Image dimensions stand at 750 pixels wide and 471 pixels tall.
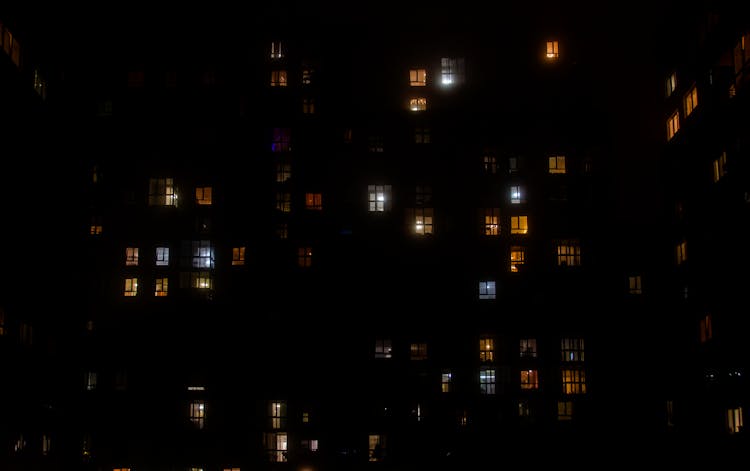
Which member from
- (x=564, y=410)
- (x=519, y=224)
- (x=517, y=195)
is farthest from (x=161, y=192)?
(x=564, y=410)

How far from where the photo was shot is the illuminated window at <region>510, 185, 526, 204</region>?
65.2 m

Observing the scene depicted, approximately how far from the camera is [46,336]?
45625mm

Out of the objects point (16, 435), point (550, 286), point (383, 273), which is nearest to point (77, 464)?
point (16, 435)

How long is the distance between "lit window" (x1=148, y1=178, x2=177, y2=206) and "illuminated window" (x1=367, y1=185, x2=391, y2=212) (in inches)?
523

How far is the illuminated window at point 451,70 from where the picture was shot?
67125mm

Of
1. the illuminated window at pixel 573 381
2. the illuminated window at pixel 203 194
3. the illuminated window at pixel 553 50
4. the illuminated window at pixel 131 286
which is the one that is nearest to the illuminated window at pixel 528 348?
the illuminated window at pixel 573 381

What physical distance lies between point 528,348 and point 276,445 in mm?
17718

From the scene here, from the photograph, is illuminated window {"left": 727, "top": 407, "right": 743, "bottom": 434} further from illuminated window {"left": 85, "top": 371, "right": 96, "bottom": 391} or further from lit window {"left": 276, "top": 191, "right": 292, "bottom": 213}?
illuminated window {"left": 85, "top": 371, "right": 96, "bottom": 391}

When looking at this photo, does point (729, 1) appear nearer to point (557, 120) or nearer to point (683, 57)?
point (683, 57)

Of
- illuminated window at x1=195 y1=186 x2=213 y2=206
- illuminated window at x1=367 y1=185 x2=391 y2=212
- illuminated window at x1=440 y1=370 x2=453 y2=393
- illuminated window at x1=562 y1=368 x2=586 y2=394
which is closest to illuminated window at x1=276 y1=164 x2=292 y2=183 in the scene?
illuminated window at x1=195 y1=186 x2=213 y2=206

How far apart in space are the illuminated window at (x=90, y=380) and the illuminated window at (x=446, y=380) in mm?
22600

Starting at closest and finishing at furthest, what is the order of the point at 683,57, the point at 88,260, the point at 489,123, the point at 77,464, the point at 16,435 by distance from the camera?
the point at 16,435
the point at 683,57
the point at 77,464
the point at 88,260
the point at 489,123

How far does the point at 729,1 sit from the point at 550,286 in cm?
2376

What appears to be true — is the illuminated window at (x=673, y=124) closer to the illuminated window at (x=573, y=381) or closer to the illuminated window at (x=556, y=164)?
the illuminated window at (x=556, y=164)
